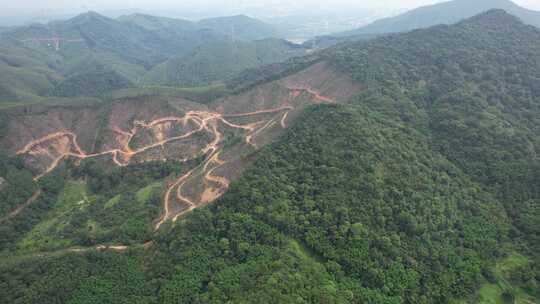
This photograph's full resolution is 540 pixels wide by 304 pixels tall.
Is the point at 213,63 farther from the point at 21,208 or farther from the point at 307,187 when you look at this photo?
the point at 307,187

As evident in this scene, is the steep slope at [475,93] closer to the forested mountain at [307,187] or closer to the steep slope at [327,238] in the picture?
the forested mountain at [307,187]

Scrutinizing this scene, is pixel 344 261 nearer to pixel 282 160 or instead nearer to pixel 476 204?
pixel 282 160

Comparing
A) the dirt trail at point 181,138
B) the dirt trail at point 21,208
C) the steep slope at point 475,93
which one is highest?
the steep slope at point 475,93

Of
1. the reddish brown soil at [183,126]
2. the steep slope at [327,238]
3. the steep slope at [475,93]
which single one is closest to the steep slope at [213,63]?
the reddish brown soil at [183,126]

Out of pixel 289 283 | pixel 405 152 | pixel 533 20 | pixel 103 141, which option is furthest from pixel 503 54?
pixel 533 20

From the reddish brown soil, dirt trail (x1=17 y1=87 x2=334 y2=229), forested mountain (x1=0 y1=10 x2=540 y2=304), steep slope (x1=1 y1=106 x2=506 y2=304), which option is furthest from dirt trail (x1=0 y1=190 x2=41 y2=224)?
steep slope (x1=1 y1=106 x2=506 y2=304)

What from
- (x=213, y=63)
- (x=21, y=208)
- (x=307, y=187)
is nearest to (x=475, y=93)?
(x=307, y=187)

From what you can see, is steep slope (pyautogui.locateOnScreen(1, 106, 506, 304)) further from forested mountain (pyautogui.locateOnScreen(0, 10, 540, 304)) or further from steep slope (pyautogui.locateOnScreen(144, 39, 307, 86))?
steep slope (pyautogui.locateOnScreen(144, 39, 307, 86))
